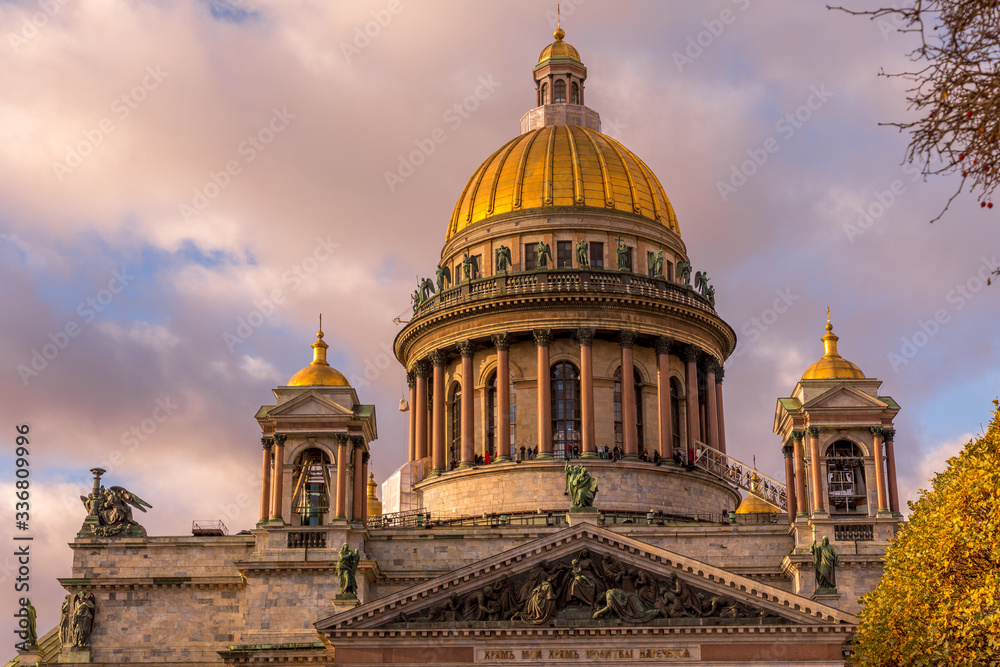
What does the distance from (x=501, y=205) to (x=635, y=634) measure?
2864cm

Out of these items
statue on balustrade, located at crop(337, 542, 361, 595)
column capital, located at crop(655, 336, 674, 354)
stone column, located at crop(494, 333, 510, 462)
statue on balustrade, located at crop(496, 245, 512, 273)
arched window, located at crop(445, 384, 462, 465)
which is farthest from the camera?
arched window, located at crop(445, 384, 462, 465)

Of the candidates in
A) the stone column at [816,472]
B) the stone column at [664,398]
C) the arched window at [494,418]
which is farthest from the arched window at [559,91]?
the stone column at [816,472]

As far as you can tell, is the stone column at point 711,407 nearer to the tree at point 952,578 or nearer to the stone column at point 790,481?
the stone column at point 790,481

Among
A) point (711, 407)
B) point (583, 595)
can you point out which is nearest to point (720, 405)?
point (711, 407)

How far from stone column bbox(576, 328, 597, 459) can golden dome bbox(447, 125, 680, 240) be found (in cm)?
745

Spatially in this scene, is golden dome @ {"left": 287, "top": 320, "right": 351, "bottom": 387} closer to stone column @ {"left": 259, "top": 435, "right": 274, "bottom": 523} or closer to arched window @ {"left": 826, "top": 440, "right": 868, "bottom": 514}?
stone column @ {"left": 259, "top": 435, "right": 274, "bottom": 523}

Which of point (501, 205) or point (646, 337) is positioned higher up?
point (501, 205)

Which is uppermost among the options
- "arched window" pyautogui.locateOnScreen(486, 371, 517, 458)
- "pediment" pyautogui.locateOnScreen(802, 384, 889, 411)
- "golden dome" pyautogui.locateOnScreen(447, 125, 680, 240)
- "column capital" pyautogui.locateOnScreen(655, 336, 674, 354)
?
"golden dome" pyautogui.locateOnScreen(447, 125, 680, 240)

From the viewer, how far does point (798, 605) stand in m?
Answer: 48.8

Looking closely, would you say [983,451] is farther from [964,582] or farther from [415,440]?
[415,440]

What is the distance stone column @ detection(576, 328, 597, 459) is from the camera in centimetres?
6500

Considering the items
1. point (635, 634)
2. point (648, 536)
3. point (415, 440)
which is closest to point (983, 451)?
point (635, 634)

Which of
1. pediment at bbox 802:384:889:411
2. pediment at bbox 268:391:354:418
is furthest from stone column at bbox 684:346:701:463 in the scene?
pediment at bbox 268:391:354:418

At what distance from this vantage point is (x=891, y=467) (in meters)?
56.2
